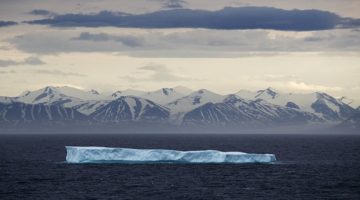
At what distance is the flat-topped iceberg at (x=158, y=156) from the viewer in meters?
106

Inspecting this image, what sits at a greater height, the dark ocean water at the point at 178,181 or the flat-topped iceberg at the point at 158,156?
the dark ocean water at the point at 178,181

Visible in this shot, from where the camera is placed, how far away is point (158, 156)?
107 meters

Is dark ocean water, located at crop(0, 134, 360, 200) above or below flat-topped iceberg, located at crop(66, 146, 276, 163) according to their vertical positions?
above

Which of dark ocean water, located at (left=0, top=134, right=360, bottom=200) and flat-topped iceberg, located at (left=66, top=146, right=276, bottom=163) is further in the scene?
flat-topped iceberg, located at (left=66, top=146, right=276, bottom=163)

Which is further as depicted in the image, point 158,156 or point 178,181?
point 158,156

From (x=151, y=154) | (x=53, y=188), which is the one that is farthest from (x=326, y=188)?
(x=151, y=154)

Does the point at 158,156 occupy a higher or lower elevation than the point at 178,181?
lower

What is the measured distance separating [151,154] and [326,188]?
36.2 metres

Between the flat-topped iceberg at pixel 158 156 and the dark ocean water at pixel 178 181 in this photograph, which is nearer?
the dark ocean water at pixel 178 181

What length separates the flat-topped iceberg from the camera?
346ft

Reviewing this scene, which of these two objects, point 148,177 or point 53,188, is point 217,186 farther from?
point 53,188

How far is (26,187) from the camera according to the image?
77.4 m

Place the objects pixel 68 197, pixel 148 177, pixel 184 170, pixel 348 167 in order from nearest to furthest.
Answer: pixel 68 197, pixel 148 177, pixel 184 170, pixel 348 167

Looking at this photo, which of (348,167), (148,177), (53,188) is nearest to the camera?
(53,188)
